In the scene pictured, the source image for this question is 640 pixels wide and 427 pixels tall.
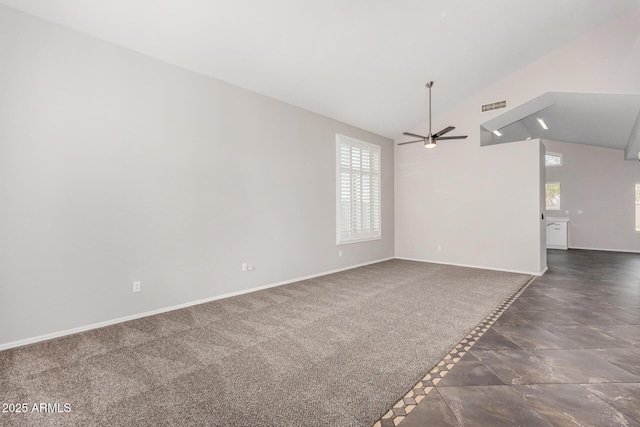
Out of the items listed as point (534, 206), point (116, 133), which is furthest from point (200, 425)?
point (534, 206)

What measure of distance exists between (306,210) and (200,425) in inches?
168

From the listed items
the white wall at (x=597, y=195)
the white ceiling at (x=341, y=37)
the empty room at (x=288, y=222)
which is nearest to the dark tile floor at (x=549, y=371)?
the empty room at (x=288, y=222)

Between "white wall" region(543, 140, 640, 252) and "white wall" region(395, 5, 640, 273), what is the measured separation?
5436 mm

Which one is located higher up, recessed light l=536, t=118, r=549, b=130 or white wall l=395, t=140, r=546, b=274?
recessed light l=536, t=118, r=549, b=130

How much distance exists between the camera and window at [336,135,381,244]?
6.51 m

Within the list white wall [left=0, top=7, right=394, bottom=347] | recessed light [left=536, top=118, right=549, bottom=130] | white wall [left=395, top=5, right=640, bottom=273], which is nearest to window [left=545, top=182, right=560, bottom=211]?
recessed light [left=536, top=118, right=549, bottom=130]

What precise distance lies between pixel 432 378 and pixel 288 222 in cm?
365

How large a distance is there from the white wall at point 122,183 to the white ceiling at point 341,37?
346 mm

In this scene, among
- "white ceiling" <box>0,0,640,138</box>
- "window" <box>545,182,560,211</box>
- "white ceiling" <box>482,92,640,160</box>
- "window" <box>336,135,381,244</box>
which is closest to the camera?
"white ceiling" <box>0,0,640,138</box>

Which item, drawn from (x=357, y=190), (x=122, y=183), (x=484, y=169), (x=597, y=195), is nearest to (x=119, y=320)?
(x=122, y=183)

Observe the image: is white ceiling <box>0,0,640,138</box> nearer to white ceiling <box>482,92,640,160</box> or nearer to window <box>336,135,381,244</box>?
window <box>336,135,381,244</box>

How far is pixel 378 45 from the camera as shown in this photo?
4.46 meters

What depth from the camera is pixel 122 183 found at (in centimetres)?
357

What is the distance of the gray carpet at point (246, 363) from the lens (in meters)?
1.90
